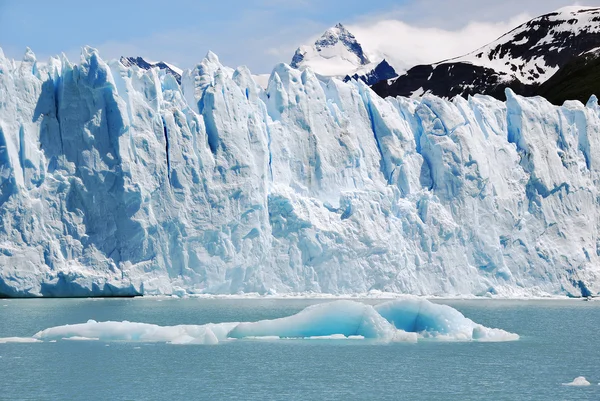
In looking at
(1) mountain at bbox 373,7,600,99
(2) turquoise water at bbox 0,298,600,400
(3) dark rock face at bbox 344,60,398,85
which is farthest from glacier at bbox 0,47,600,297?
(3) dark rock face at bbox 344,60,398,85

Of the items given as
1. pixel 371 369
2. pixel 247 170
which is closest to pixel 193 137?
pixel 247 170

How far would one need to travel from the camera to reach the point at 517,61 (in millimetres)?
92375

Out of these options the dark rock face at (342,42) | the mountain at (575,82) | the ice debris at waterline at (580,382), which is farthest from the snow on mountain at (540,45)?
the ice debris at waterline at (580,382)

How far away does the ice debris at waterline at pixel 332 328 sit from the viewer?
2203 centimetres

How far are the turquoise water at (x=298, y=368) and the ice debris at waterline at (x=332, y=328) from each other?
35cm

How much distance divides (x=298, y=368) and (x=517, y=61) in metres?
80.1

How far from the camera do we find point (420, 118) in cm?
4303

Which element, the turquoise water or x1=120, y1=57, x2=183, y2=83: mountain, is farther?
x1=120, y1=57, x2=183, y2=83: mountain

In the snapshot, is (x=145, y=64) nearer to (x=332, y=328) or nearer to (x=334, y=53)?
(x=334, y=53)

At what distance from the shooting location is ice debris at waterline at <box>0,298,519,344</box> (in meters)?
22.0

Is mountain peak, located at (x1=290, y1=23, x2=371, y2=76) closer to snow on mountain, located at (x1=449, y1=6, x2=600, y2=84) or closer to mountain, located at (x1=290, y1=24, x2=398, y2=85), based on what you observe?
mountain, located at (x1=290, y1=24, x2=398, y2=85)

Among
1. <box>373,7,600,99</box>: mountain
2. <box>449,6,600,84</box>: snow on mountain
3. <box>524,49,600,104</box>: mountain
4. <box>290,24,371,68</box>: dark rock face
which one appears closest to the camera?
<box>524,49,600,104</box>: mountain

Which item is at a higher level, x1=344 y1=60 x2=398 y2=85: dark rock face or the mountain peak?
the mountain peak

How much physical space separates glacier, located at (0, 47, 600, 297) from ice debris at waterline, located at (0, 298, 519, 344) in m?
13.1
